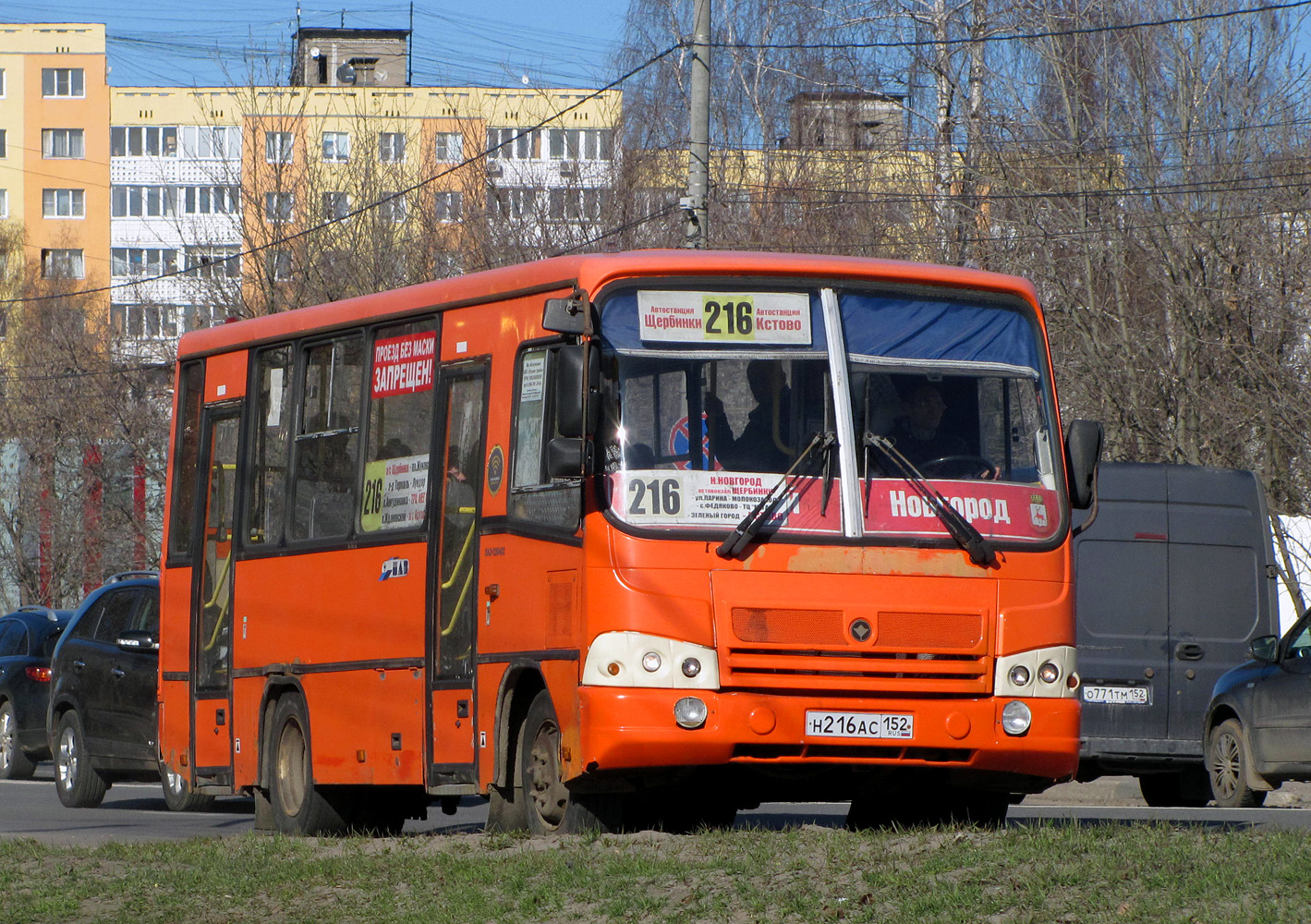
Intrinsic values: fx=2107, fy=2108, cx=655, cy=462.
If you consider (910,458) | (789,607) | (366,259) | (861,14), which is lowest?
(789,607)

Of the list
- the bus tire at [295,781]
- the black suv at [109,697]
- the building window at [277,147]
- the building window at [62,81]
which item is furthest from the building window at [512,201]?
the building window at [62,81]

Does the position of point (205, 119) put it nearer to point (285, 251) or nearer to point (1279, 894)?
point (285, 251)

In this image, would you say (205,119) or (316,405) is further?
(205,119)

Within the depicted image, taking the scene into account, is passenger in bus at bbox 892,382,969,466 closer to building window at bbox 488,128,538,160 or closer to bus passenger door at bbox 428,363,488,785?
bus passenger door at bbox 428,363,488,785

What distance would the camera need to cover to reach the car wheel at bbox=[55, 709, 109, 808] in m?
17.5

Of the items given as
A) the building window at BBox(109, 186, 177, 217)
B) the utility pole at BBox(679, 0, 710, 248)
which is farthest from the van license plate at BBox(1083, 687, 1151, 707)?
the building window at BBox(109, 186, 177, 217)

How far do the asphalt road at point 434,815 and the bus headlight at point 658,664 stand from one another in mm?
3298

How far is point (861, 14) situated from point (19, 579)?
1136 inches

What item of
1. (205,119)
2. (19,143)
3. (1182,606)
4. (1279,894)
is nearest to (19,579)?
(205,119)

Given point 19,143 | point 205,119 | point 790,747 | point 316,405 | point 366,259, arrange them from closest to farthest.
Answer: point 790,747 → point 316,405 → point 366,259 → point 205,119 → point 19,143

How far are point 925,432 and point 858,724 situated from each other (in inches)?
58.0

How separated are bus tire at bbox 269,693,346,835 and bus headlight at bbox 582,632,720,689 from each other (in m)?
3.81

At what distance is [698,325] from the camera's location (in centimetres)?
996

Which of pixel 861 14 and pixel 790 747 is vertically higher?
pixel 861 14
